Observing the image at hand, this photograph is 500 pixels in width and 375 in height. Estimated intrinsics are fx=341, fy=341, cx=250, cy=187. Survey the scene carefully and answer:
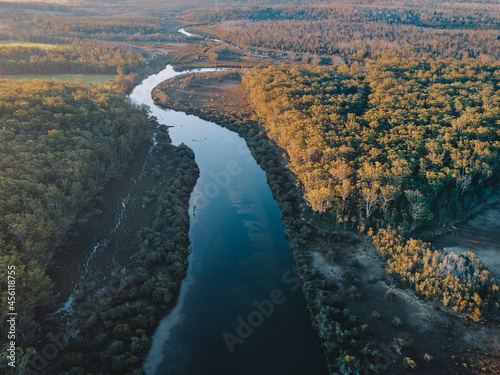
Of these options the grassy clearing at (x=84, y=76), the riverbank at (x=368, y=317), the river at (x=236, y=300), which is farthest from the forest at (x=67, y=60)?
the riverbank at (x=368, y=317)

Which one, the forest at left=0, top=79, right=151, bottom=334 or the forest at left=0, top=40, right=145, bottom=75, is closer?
the forest at left=0, top=79, right=151, bottom=334

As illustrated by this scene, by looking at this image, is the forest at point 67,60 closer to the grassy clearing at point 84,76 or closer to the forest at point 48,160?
the grassy clearing at point 84,76

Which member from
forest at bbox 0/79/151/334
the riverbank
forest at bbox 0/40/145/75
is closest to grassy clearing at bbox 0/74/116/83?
forest at bbox 0/40/145/75

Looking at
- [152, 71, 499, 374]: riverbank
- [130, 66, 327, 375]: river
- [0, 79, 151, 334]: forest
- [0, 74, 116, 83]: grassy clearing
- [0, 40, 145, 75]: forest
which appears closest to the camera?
[152, 71, 499, 374]: riverbank

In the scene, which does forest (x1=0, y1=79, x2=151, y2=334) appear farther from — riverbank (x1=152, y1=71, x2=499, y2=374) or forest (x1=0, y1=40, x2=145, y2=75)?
forest (x1=0, y1=40, x2=145, y2=75)

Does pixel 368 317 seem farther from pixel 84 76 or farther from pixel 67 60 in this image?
pixel 67 60

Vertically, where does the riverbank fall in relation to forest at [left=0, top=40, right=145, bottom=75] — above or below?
below

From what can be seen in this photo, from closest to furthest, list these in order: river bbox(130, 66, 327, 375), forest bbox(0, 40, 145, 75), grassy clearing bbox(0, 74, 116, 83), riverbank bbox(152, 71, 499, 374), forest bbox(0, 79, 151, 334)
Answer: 1. riverbank bbox(152, 71, 499, 374)
2. river bbox(130, 66, 327, 375)
3. forest bbox(0, 79, 151, 334)
4. forest bbox(0, 40, 145, 75)
5. grassy clearing bbox(0, 74, 116, 83)
